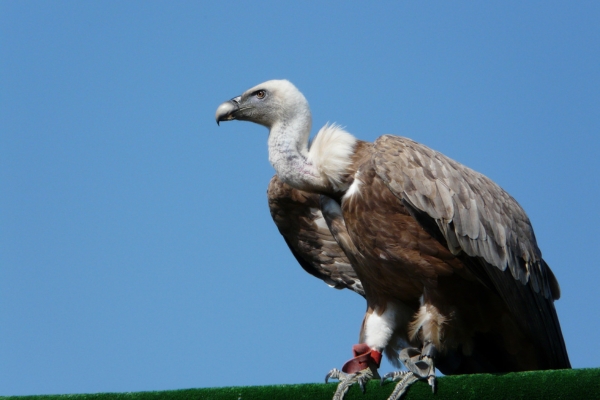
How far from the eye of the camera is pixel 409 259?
5730mm

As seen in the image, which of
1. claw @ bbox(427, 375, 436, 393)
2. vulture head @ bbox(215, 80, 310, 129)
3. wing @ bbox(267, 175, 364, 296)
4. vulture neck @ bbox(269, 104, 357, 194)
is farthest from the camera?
wing @ bbox(267, 175, 364, 296)

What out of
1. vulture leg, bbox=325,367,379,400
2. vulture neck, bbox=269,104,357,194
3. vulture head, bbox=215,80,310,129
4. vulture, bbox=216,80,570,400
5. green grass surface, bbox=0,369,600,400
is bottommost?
green grass surface, bbox=0,369,600,400

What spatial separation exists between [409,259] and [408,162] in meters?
0.63

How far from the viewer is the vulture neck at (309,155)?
6.04 metres

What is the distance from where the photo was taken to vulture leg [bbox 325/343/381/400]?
4.80 m

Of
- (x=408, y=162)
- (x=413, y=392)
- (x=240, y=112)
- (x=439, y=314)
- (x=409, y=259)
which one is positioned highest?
(x=240, y=112)

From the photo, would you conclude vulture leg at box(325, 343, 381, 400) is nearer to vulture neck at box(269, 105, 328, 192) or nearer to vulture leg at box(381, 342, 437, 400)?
vulture leg at box(381, 342, 437, 400)

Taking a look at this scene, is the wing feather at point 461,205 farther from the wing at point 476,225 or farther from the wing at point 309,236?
the wing at point 309,236

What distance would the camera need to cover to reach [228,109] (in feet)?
21.7

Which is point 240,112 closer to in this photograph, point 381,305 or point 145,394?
point 381,305

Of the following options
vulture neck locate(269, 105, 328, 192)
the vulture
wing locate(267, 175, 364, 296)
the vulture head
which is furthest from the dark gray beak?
wing locate(267, 175, 364, 296)

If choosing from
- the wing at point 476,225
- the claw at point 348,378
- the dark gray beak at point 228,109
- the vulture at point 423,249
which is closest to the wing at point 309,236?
the vulture at point 423,249

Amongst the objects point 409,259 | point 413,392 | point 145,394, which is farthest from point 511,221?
point 145,394

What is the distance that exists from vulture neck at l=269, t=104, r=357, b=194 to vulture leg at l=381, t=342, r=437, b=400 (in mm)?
1208
